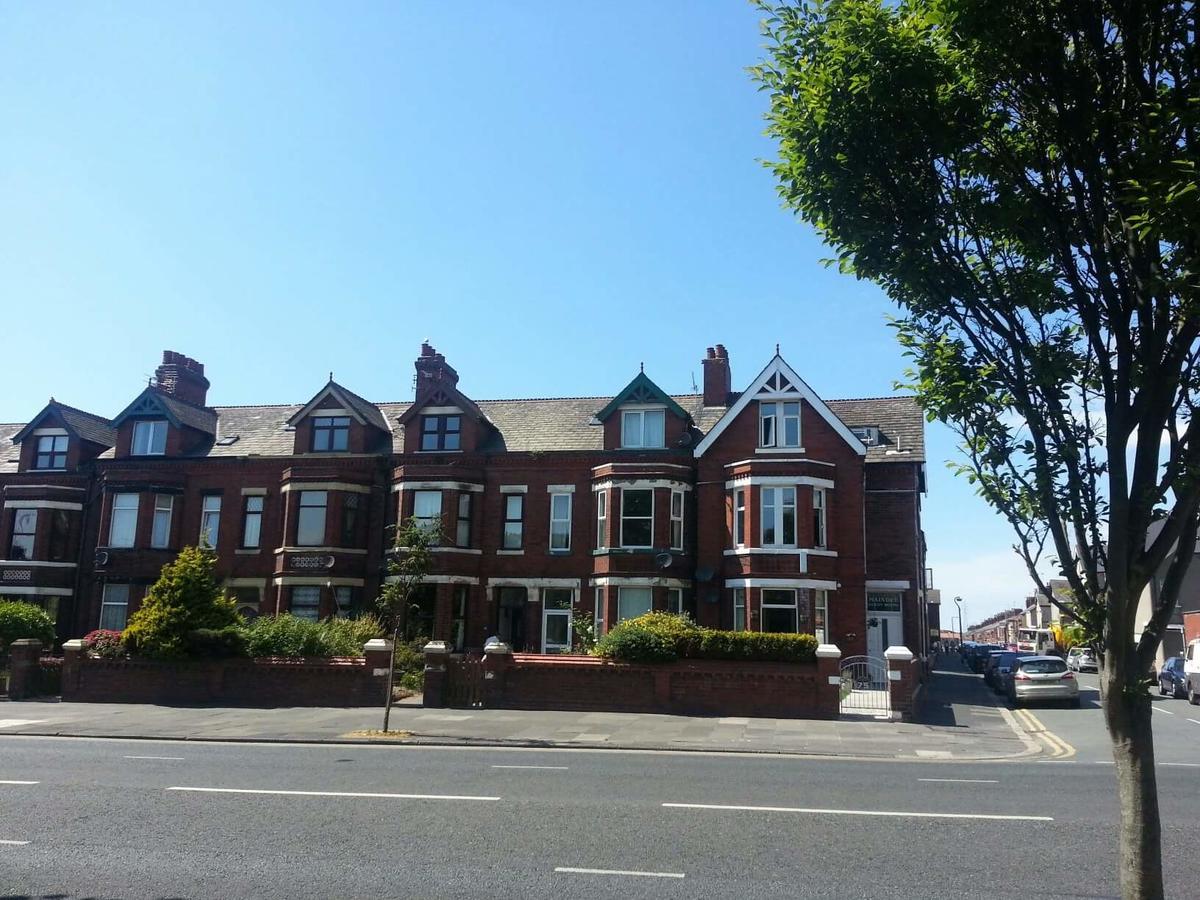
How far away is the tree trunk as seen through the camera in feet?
15.8

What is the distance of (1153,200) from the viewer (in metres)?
4.70

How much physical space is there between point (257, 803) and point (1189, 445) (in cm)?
1053

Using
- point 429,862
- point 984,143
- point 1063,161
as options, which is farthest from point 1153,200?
point 429,862

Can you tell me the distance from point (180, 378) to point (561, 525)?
1796cm

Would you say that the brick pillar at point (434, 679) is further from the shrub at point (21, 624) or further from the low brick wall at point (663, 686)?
the shrub at point (21, 624)

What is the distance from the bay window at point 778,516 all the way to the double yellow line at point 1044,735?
8266 mm

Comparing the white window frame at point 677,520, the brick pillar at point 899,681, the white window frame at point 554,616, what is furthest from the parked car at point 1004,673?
the white window frame at point 554,616

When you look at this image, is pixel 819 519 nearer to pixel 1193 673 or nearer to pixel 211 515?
pixel 1193 673

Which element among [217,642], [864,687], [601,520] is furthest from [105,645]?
[864,687]

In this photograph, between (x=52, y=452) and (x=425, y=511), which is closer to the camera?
(x=425, y=511)

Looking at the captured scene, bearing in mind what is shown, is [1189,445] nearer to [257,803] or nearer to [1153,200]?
[1153,200]

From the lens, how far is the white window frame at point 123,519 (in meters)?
34.8

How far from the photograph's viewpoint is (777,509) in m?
30.8

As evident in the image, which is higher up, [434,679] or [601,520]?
[601,520]
